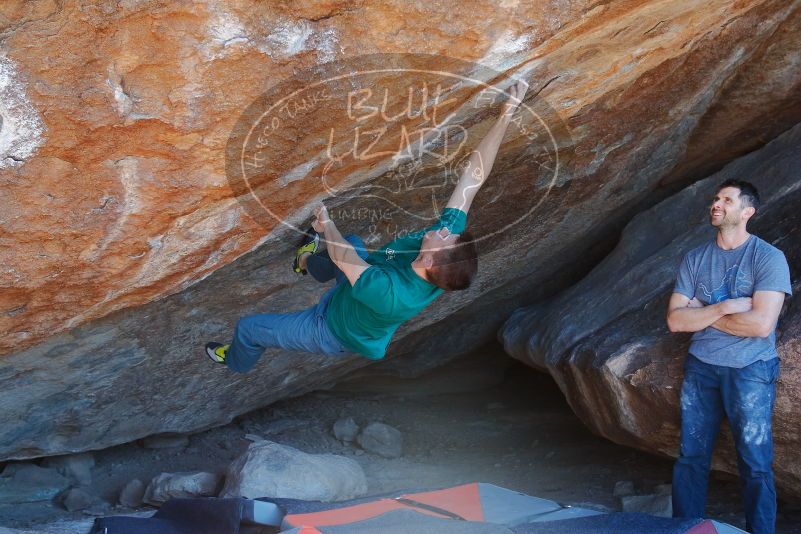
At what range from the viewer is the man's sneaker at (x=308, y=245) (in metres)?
3.80

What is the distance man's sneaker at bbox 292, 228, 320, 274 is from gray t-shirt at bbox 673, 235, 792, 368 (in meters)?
1.70

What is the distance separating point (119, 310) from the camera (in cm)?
405

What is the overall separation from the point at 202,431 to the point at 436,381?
220 cm

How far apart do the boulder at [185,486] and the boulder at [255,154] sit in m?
0.52

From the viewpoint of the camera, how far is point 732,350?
335 centimetres

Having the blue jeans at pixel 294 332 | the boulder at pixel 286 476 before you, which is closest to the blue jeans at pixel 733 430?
the blue jeans at pixel 294 332

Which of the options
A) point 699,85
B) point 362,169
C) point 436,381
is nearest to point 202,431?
point 436,381

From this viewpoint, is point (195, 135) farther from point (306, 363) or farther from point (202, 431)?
point (202, 431)

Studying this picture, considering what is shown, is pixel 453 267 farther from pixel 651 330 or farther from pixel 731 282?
pixel 651 330

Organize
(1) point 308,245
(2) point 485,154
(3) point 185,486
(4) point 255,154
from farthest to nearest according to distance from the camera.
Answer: (3) point 185,486
(1) point 308,245
(2) point 485,154
(4) point 255,154

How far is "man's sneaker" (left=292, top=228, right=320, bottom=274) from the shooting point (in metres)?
3.80

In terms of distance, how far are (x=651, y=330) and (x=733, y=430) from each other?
83cm

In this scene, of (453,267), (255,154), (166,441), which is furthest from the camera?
(166,441)

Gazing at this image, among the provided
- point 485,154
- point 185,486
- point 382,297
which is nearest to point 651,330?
point 485,154
